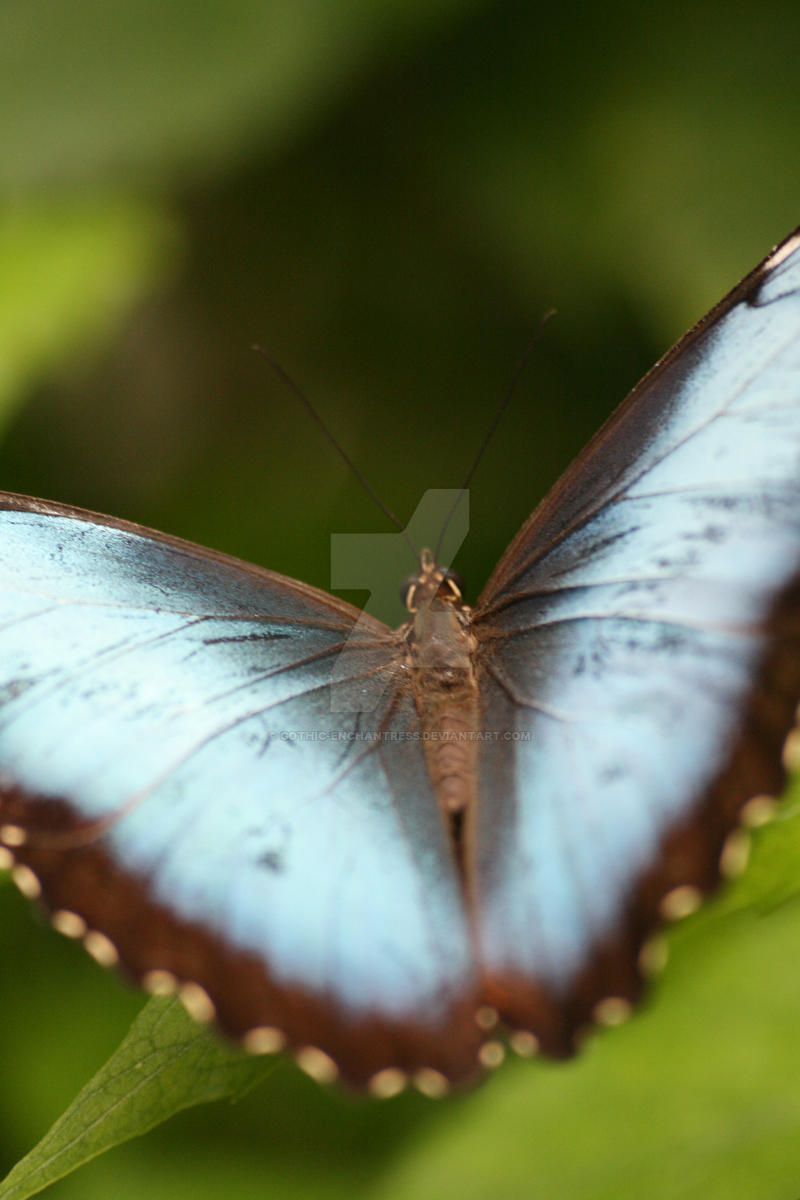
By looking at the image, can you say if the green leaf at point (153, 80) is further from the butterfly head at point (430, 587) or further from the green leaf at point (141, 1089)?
the green leaf at point (141, 1089)

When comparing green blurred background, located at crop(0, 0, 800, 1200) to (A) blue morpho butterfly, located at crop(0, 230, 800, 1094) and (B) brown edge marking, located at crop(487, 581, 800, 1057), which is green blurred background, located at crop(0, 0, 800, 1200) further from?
(B) brown edge marking, located at crop(487, 581, 800, 1057)

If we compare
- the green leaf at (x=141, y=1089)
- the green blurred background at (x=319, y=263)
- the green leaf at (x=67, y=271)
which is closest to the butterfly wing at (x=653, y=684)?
the green leaf at (x=141, y=1089)

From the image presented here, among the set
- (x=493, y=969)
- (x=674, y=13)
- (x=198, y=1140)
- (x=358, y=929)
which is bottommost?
(x=198, y=1140)

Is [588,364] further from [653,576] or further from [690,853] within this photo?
[690,853]

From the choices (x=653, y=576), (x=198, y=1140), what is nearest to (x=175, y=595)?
(x=653, y=576)

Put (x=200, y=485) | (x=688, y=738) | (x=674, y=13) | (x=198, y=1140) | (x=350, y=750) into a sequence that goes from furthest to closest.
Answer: (x=200, y=485) < (x=674, y=13) < (x=198, y=1140) < (x=350, y=750) < (x=688, y=738)

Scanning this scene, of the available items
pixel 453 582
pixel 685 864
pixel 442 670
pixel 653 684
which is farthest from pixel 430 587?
pixel 685 864
